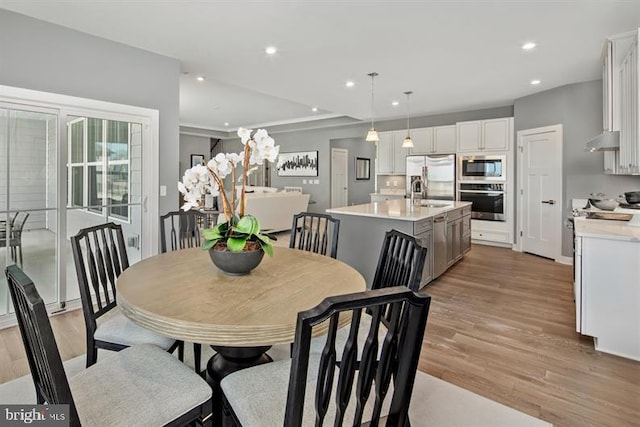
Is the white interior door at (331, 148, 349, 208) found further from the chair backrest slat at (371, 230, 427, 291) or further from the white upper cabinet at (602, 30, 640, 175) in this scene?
the chair backrest slat at (371, 230, 427, 291)

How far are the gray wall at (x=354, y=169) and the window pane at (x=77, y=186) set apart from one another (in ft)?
22.7

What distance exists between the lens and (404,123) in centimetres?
761

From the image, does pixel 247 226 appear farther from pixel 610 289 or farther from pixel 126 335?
pixel 610 289

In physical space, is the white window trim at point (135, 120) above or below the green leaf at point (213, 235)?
Answer: above

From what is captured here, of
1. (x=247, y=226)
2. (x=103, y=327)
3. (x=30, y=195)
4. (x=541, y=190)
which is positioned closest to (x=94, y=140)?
(x=30, y=195)

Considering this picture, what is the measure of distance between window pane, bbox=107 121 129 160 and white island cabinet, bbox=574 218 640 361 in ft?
13.7

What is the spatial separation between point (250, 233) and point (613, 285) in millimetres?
2570

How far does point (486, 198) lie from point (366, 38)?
4167mm

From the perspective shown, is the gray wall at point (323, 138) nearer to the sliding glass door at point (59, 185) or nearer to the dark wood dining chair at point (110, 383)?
the sliding glass door at point (59, 185)

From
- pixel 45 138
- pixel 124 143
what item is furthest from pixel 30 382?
pixel 124 143

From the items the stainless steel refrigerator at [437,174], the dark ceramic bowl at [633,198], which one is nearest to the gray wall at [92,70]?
the stainless steel refrigerator at [437,174]

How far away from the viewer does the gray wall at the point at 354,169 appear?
960 centimetres

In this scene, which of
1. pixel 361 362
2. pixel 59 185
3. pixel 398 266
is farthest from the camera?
pixel 59 185

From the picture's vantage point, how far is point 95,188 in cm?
347
